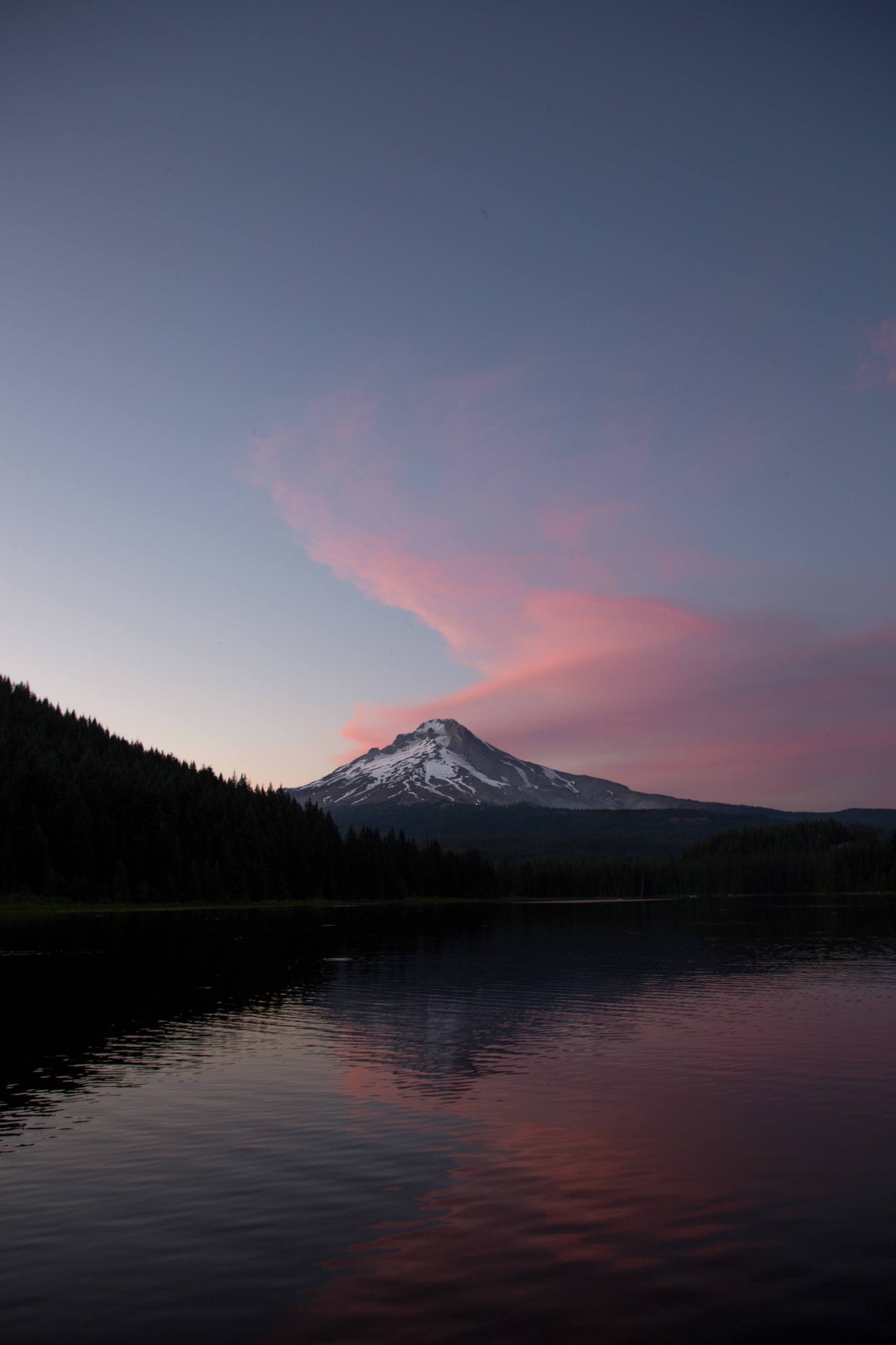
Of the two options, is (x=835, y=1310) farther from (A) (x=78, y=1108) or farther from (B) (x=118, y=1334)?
(A) (x=78, y=1108)

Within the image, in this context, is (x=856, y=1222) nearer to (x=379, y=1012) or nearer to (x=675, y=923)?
(x=379, y=1012)

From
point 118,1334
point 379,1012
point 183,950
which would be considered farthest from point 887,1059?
point 183,950

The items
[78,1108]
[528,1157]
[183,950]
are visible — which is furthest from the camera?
[183,950]

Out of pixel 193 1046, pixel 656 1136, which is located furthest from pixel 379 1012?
pixel 656 1136

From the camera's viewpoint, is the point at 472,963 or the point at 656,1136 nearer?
the point at 656,1136

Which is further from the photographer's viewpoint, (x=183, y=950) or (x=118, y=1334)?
(x=183, y=950)

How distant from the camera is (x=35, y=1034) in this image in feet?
165

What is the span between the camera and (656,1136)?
31.6 m

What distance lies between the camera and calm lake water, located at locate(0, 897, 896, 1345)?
19.0 metres

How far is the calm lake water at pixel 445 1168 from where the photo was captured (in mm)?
19031

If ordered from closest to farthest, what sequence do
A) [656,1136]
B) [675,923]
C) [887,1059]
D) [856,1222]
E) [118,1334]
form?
[118,1334] < [856,1222] < [656,1136] < [887,1059] < [675,923]

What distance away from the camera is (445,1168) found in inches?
1098

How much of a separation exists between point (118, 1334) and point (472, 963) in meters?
74.6

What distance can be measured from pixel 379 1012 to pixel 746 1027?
66.8ft
